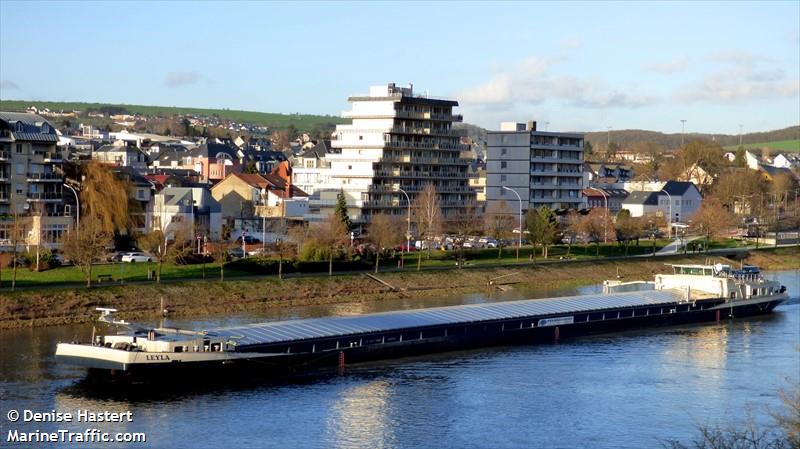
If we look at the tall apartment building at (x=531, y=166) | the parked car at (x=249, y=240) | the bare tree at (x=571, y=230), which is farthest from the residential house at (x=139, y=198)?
the tall apartment building at (x=531, y=166)

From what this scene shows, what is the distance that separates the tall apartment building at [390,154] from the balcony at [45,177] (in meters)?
24.3

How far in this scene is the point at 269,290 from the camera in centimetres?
6606

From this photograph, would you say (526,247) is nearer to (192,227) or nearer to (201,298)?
(192,227)

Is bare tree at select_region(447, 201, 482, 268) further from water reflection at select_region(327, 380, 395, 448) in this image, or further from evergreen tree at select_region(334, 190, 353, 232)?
water reflection at select_region(327, 380, 395, 448)

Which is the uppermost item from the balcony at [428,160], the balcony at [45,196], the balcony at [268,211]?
the balcony at [428,160]

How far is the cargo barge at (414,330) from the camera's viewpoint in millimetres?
42469

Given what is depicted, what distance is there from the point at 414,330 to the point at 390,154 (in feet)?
158

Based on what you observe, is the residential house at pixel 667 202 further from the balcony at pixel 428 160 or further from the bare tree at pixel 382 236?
the bare tree at pixel 382 236

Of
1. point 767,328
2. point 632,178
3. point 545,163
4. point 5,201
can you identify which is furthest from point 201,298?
point 632,178

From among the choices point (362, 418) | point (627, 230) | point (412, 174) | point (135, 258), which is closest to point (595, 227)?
point (627, 230)

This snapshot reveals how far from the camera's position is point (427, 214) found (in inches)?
3610

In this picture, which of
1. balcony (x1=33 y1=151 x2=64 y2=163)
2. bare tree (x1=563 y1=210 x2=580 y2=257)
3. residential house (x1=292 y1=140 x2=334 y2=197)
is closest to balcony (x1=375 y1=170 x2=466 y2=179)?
bare tree (x1=563 y1=210 x2=580 y2=257)

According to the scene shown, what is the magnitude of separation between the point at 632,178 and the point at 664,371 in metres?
140

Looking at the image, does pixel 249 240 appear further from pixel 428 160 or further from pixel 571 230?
pixel 571 230
